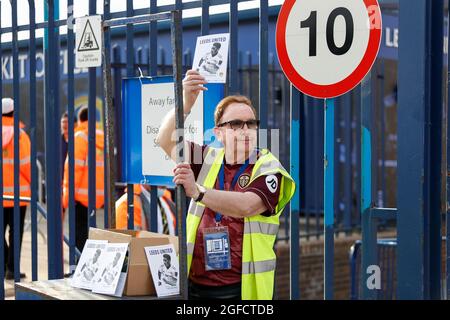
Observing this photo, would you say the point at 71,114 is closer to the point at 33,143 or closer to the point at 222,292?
the point at 33,143

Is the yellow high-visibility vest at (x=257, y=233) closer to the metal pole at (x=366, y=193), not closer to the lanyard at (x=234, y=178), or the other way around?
the lanyard at (x=234, y=178)

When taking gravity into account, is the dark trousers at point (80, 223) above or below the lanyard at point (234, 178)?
below

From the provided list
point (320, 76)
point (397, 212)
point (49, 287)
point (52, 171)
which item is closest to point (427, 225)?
point (397, 212)

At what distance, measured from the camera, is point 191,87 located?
406 centimetres

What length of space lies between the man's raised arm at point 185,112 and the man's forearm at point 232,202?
541 mm

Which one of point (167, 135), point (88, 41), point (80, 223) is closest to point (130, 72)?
point (88, 41)

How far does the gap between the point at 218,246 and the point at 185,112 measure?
2.34 ft

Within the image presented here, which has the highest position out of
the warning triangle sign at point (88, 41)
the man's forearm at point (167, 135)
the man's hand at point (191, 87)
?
the warning triangle sign at point (88, 41)

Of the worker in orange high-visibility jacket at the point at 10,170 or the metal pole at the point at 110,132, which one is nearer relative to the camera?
the metal pole at the point at 110,132

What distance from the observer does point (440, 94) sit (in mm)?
3645

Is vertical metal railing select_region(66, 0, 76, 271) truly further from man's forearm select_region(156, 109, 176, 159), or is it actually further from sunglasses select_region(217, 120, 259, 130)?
sunglasses select_region(217, 120, 259, 130)

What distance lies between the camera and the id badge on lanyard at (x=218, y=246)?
3.92 meters

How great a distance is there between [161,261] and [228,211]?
0.39 metres

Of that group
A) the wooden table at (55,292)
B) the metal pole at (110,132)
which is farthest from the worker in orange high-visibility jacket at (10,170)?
the wooden table at (55,292)
